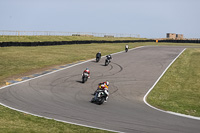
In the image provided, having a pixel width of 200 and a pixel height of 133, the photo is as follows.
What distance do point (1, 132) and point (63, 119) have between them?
11.1 feet

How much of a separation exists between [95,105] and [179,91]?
897 cm

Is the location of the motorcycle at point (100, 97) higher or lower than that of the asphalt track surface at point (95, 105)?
higher

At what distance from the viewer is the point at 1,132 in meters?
10.8

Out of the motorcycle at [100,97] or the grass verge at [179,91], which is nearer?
the motorcycle at [100,97]

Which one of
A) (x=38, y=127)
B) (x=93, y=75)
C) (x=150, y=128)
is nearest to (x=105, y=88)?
(x=150, y=128)

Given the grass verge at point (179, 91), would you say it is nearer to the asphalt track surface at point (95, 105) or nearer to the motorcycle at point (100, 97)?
the asphalt track surface at point (95, 105)

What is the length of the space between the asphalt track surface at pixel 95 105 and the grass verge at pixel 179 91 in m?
1.01

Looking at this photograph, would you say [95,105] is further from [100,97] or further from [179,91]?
[179,91]

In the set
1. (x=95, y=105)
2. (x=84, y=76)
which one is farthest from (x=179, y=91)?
(x=95, y=105)

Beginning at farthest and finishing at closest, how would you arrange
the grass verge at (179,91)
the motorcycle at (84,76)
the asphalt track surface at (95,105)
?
the motorcycle at (84,76), the grass verge at (179,91), the asphalt track surface at (95,105)

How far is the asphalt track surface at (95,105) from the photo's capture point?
1344 centimetres

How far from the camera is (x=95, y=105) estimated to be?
1700 centimetres

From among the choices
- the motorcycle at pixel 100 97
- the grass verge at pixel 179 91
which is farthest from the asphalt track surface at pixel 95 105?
the grass verge at pixel 179 91

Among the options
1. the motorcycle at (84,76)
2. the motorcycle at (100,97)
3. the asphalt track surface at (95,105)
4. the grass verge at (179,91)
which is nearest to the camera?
the asphalt track surface at (95,105)
